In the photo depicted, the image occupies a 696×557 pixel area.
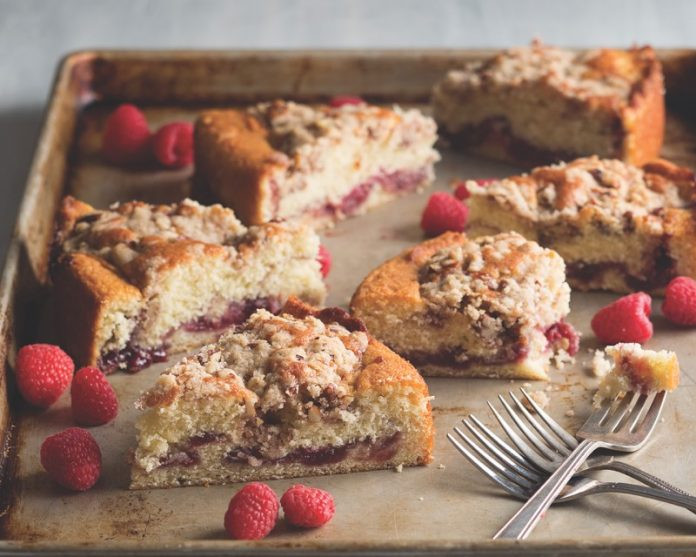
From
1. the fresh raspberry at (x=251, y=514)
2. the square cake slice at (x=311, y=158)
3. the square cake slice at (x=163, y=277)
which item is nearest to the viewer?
the fresh raspberry at (x=251, y=514)

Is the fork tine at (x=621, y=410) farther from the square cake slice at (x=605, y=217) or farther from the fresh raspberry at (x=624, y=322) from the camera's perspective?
the square cake slice at (x=605, y=217)

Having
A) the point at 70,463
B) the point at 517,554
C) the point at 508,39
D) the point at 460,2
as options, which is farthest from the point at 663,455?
the point at 460,2

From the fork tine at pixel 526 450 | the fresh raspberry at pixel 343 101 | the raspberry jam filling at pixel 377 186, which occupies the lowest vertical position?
the fork tine at pixel 526 450

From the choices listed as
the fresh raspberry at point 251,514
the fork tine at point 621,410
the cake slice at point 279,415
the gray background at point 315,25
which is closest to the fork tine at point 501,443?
the cake slice at point 279,415

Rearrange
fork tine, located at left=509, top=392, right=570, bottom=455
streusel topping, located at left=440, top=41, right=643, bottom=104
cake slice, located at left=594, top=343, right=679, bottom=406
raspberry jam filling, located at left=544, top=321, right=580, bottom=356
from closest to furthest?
fork tine, located at left=509, top=392, right=570, bottom=455, cake slice, located at left=594, top=343, right=679, bottom=406, raspberry jam filling, located at left=544, top=321, right=580, bottom=356, streusel topping, located at left=440, top=41, right=643, bottom=104

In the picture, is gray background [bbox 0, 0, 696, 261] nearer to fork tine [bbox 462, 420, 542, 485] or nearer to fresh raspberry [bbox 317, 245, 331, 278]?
fresh raspberry [bbox 317, 245, 331, 278]

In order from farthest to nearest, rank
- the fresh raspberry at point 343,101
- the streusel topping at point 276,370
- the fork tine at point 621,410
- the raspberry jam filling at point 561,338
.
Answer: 1. the fresh raspberry at point 343,101
2. the raspberry jam filling at point 561,338
3. the fork tine at point 621,410
4. the streusel topping at point 276,370

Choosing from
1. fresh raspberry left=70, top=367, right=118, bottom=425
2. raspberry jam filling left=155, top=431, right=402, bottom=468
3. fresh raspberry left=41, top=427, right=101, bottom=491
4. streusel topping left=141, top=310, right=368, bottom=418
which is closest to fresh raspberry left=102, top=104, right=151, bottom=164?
fresh raspberry left=70, top=367, right=118, bottom=425

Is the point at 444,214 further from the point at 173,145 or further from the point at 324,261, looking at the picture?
the point at 173,145

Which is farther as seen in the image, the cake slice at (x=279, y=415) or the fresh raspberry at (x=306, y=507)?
the cake slice at (x=279, y=415)
